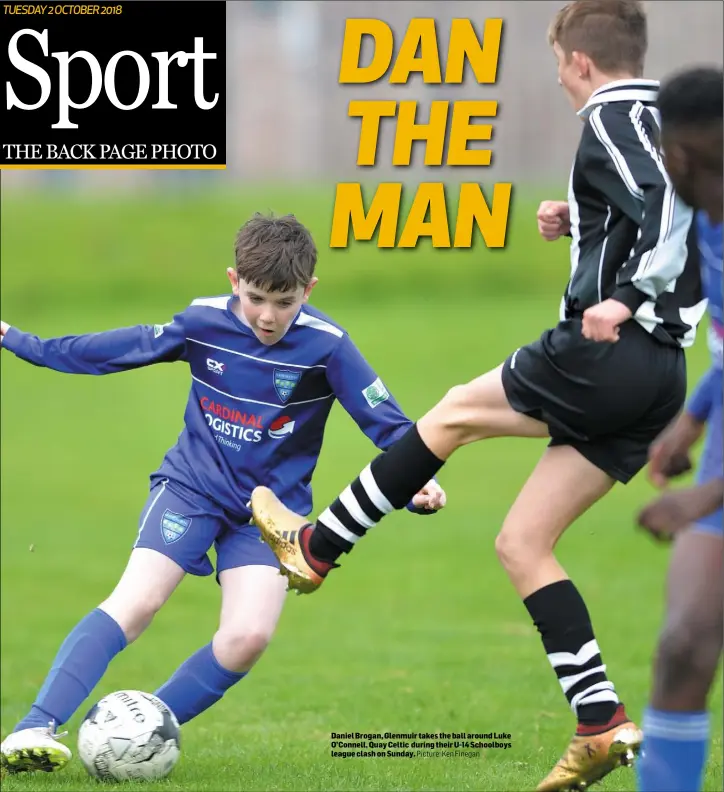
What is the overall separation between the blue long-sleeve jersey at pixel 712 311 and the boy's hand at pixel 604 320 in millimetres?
280

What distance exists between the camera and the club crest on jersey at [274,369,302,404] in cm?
563

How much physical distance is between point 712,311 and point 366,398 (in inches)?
70.0

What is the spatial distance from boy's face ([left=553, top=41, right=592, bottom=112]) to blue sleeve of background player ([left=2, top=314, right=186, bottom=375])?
72.2 inches

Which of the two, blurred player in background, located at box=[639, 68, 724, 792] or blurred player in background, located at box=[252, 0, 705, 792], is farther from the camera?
blurred player in background, located at box=[252, 0, 705, 792]

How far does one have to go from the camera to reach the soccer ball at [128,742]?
5.33 metres

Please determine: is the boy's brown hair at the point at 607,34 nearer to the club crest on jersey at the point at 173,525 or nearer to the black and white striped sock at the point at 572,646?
the black and white striped sock at the point at 572,646

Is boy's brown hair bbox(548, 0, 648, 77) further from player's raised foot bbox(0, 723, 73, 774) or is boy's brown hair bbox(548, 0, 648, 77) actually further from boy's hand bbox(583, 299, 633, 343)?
player's raised foot bbox(0, 723, 73, 774)

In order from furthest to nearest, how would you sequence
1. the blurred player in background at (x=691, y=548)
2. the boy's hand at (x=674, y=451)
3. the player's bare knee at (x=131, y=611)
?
the player's bare knee at (x=131, y=611), the boy's hand at (x=674, y=451), the blurred player in background at (x=691, y=548)

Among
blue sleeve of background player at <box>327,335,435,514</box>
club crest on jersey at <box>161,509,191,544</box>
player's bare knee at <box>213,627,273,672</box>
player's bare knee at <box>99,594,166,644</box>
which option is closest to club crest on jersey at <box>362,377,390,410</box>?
blue sleeve of background player at <box>327,335,435,514</box>

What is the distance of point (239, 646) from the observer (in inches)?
218

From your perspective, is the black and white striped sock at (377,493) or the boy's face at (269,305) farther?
the boy's face at (269,305)

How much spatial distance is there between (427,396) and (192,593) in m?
12.3

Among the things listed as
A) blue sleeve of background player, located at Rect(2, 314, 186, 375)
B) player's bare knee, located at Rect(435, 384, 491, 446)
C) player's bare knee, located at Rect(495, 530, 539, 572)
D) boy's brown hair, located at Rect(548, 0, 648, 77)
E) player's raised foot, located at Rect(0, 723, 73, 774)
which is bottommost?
player's raised foot, located at Rect(0, 723, 73, 774)

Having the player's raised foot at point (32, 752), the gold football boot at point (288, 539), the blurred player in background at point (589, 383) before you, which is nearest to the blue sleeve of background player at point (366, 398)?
the gold football boot at point (288, 539)
